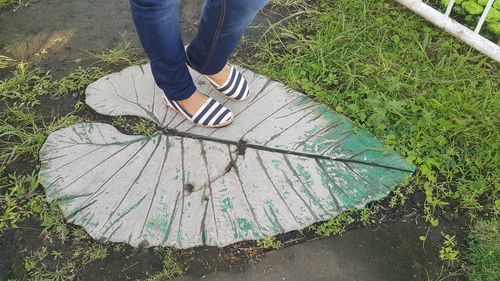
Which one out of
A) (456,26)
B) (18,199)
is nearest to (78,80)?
(18,199)

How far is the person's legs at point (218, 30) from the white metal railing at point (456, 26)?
1.33 metres

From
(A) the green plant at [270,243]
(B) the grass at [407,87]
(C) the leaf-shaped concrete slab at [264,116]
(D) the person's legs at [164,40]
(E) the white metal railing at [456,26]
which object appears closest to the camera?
(D) the person's legs at [164,40]

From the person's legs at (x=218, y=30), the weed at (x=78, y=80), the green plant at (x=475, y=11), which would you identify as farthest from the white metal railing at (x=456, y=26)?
the weed at (x=78, y=80)

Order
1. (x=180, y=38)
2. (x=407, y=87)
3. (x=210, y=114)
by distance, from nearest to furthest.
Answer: (x=180, y=38)
(x=210, y=114)
(x=407, y=87)

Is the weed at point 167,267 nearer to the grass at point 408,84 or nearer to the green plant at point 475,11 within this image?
the grass at point 408,84

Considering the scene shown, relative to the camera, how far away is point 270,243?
2.07 m

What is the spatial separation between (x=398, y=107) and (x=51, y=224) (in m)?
1.77

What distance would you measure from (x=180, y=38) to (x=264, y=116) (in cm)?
67

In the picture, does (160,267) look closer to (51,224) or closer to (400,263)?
(51,224)

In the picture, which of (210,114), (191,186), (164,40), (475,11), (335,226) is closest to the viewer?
(164,40)

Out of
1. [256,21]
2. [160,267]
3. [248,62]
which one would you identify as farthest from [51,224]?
[256,21]

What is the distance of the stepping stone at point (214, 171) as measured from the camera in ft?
6.97

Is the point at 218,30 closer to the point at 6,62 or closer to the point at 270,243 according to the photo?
the point at 270,243

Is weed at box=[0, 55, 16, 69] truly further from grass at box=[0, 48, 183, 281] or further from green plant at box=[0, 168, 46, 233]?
green plant at box=[0, 168, 46, 233]
